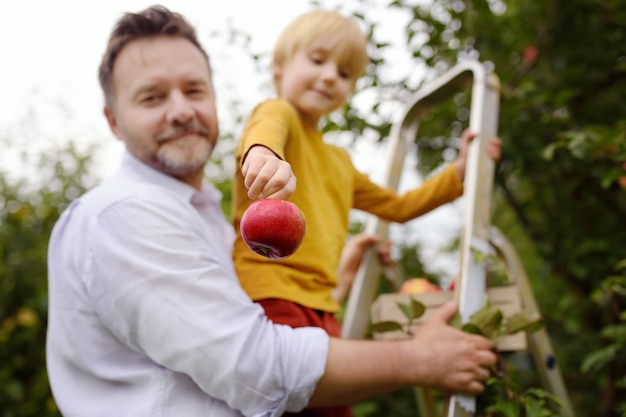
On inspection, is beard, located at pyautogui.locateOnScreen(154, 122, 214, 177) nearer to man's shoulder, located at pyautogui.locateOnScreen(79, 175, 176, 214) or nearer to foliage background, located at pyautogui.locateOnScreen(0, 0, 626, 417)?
man's shoulder, located at pyautogui.locateOnScreen(79, 175, 176, 214)

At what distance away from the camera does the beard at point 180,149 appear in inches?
63.3

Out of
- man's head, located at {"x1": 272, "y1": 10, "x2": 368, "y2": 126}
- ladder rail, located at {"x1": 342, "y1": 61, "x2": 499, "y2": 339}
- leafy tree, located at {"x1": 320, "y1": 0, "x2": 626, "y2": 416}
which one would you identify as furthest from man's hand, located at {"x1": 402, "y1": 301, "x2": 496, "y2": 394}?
leafy tree, located at {"x1": 320, "y1": 0, "x2": 626, "y2": 416}

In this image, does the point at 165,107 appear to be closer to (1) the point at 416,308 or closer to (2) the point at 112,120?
(2) the point at 112,120

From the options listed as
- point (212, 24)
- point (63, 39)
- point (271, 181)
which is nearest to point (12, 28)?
point (63, 39)

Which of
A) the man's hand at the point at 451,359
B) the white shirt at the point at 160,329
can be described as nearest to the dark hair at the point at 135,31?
the white shirt at the point at 160,329

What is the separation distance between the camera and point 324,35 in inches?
65.1

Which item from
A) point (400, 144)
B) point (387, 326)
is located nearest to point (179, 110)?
point (387, 326)

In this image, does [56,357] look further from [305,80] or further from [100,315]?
[305,80]

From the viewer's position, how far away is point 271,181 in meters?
0.82

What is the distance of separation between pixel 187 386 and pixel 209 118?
2.19ft

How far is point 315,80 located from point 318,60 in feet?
0.21

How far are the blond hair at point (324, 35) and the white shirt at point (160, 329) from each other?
505mm

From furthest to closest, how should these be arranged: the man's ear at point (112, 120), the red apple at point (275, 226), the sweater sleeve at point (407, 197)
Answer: the sweater sleeve at point (407, 197) → the man's ear at point (112, 120) → the red apple at point (275, 226)

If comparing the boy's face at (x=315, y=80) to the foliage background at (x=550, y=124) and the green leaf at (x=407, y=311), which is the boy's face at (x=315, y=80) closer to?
the green leaf at (x=407, y=311)
